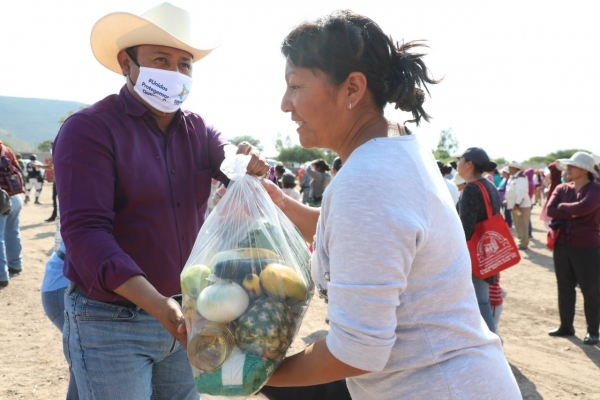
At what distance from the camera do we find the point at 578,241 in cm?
561

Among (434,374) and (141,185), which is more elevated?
(141,185)

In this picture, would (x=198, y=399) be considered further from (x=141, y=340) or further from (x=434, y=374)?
(x=434, y=374)

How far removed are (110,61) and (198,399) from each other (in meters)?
1.53

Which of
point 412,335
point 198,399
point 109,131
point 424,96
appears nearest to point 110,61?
point 109,131

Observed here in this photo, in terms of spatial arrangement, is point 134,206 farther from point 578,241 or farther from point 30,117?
point 30,117

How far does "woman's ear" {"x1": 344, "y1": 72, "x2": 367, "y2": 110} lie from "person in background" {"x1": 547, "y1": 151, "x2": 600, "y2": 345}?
5.22m

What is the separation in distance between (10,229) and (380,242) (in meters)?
7.85

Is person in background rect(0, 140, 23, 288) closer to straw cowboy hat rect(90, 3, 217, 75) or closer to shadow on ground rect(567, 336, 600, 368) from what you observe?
straw cowboy hat rect(90, 3, 217, 75)

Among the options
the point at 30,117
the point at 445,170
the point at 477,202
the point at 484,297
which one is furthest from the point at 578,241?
the point at 30,117

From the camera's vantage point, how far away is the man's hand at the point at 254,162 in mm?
1950

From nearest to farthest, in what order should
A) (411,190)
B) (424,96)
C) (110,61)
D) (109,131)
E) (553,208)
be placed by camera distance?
(411,190) < (424,96) < (109,131) < (110,61) < (553,208)

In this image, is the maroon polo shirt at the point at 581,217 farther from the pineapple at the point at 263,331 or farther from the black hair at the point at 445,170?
the pineapple at the point at 263,331

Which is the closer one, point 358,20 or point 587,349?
point 358,20

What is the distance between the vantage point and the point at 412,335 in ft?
4.11
